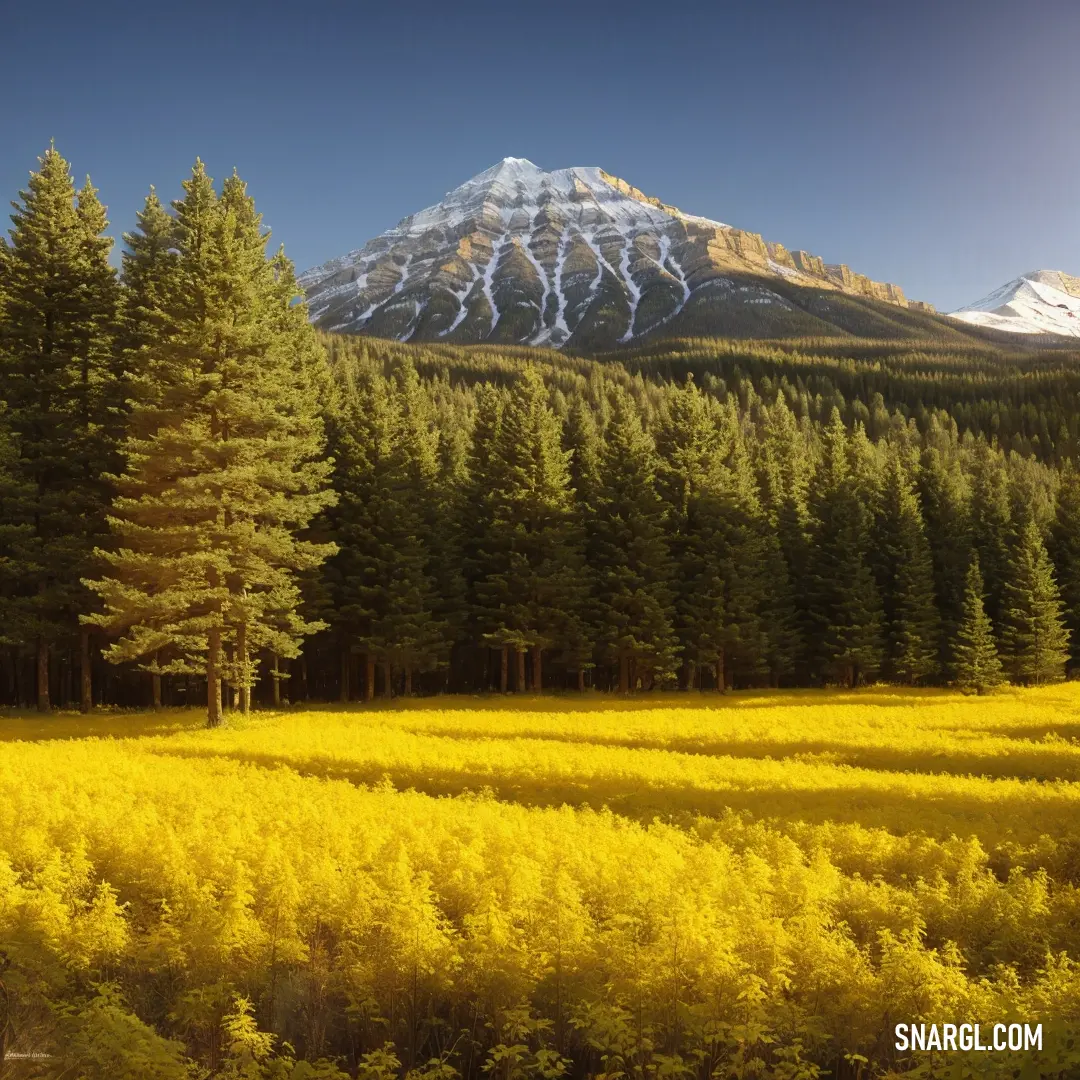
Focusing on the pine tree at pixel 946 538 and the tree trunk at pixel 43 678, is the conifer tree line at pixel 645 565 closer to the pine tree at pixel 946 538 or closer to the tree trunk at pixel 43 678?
the pine tree at pixel 946 538

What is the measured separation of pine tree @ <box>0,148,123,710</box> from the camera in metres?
29.4

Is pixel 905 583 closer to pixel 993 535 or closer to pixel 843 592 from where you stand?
pixel 843 592

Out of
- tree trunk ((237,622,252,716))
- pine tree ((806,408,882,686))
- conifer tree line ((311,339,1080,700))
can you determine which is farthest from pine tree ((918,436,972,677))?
tree trunk ((237,622,252,716))

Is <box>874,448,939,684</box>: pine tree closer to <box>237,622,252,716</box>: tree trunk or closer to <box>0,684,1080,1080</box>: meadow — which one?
<box>0,684,1080,1080</box>: meadow

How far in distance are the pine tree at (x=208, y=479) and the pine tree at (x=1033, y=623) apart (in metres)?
45.1

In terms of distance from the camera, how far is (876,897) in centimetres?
1065

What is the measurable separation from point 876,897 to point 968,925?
1172 millimetres

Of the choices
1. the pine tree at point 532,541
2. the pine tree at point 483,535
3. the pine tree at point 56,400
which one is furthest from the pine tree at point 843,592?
the pine tree at point 56,400

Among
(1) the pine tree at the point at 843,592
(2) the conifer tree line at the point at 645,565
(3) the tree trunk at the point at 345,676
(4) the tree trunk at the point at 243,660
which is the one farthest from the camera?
(1) the pine tree at the point at 843,592

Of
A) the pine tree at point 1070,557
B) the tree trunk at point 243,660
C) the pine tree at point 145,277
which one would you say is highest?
the pine tree at point 145,277

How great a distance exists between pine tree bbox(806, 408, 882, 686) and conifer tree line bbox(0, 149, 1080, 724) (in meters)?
0.21

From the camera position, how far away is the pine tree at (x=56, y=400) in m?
29.4

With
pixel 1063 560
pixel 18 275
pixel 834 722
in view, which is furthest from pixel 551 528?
pixel 1063 560

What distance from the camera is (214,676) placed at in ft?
84.8
